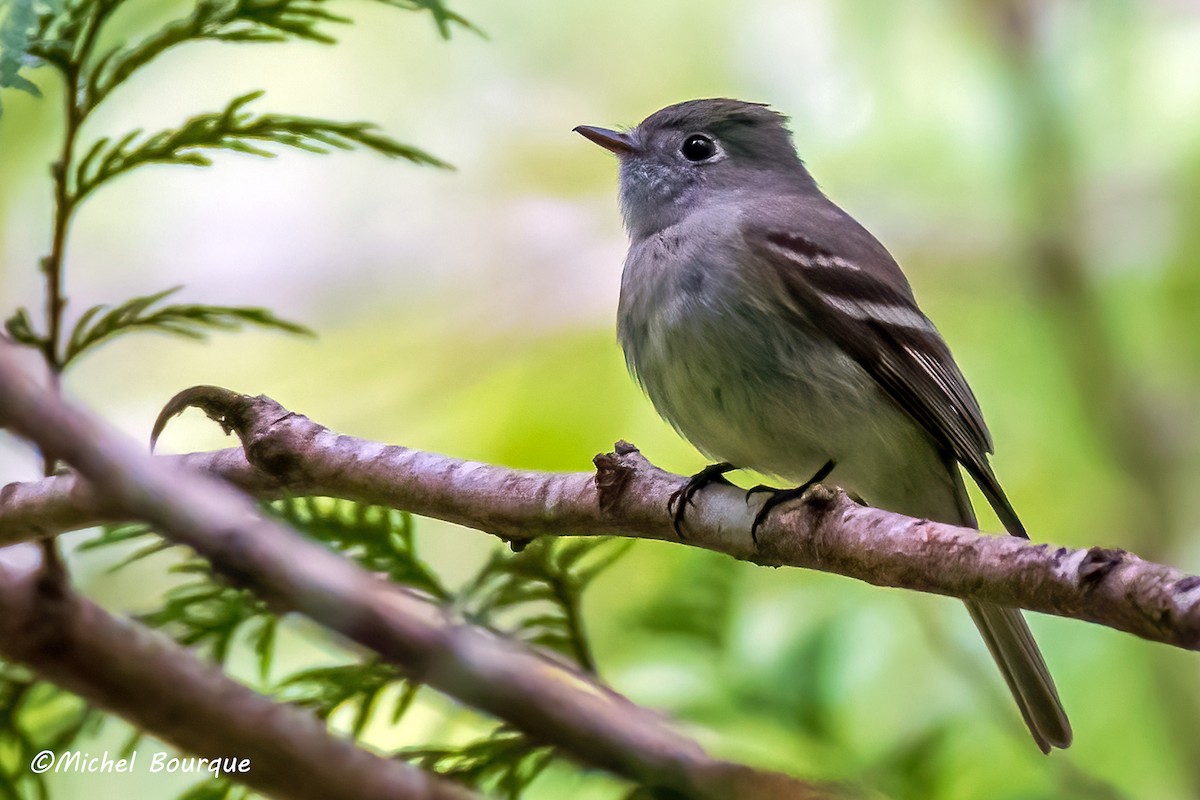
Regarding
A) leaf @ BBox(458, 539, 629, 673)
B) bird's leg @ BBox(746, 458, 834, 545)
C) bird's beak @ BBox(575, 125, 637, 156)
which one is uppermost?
bird's beak @ BBox(575, 125, 637, 156)

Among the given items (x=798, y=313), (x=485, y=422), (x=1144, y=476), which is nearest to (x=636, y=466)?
(x=798, y=313)

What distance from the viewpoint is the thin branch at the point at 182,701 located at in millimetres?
1451

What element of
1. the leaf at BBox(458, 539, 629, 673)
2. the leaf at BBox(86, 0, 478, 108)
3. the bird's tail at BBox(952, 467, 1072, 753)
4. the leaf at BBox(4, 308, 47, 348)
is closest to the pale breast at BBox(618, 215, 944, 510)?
the bird's tail at BBox(952, 467, 1072, 753)

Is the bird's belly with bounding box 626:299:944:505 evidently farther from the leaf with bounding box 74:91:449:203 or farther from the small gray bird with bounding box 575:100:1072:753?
the leaf with bounding box 74:91:449:203

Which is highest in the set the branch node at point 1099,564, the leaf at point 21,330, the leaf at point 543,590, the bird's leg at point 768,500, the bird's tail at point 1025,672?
the branch node at point 1099,564

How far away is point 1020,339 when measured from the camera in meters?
4.82

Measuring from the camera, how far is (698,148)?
12.7ft

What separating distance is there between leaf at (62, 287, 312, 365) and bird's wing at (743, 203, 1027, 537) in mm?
1343

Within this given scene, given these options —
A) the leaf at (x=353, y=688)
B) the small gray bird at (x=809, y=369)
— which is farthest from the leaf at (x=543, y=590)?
the small gray bird at (x=809, y=369)

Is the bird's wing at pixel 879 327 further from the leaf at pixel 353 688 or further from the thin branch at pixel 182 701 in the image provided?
the thin branch at pixel 182 701

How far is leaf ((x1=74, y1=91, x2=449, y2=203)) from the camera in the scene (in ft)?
7.22

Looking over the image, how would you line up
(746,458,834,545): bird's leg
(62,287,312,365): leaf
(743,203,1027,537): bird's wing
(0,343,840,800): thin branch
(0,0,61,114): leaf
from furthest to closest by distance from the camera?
(743,203,1027,537): bird's wing
(746,458,834,545): bird's leg
(62,287,312,365): leaf
(0,0,61,114): leaf
(0,343,840,800): thin branch

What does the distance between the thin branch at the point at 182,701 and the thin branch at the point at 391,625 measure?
0.44 feet

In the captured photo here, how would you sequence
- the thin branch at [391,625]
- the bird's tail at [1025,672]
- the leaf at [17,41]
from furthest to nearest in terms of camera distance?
the bird's tail at [1025,672] → the leaf at [17,41] → the thin branch at [391,625]
